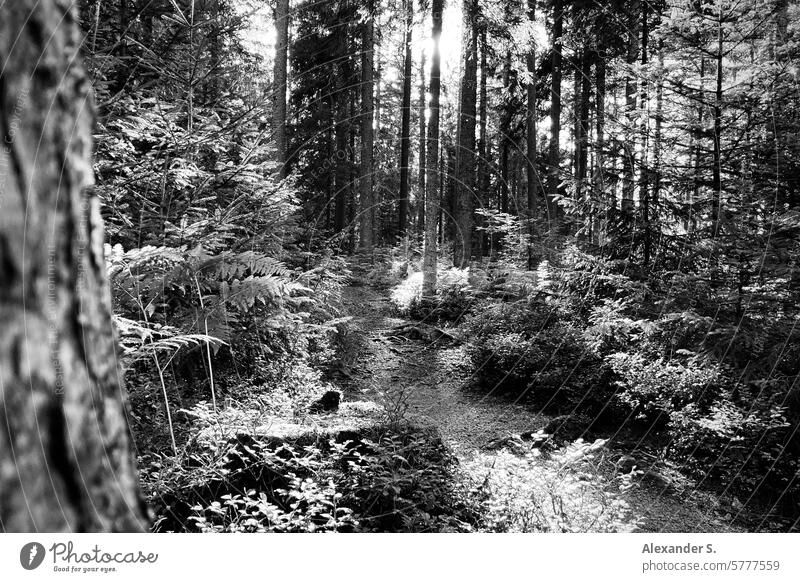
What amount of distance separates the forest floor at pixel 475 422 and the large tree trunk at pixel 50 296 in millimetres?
2169

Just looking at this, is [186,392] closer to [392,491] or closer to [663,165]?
[392,491]

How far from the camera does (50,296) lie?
121 centimetres

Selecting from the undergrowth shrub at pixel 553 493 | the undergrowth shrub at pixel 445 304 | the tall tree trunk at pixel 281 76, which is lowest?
the undergrowth shrub at pixel 553 493

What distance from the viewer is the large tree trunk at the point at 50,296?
1176 millimetres

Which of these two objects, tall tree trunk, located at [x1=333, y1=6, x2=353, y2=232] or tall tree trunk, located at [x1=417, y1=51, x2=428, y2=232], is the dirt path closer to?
tall tree trunk, located at [x1=417, y1=51, x2=428, y2=232]

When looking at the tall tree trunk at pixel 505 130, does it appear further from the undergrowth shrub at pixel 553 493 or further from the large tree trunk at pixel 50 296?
the large tree trunk at pixel 50 296

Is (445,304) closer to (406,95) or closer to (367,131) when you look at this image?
(367,131)

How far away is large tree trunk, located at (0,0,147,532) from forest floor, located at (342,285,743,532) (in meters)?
2.17

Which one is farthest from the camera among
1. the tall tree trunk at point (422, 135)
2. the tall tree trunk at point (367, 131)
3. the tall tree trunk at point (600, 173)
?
the tall tree trunk at point (367, 131)

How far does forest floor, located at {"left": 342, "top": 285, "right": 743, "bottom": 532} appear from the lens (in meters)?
2.74

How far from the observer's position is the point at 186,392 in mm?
3990

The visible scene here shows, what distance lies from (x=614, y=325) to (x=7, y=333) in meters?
3.82

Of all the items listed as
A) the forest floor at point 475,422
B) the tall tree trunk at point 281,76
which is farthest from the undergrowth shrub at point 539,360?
the tall tree trunk at point 281,76
